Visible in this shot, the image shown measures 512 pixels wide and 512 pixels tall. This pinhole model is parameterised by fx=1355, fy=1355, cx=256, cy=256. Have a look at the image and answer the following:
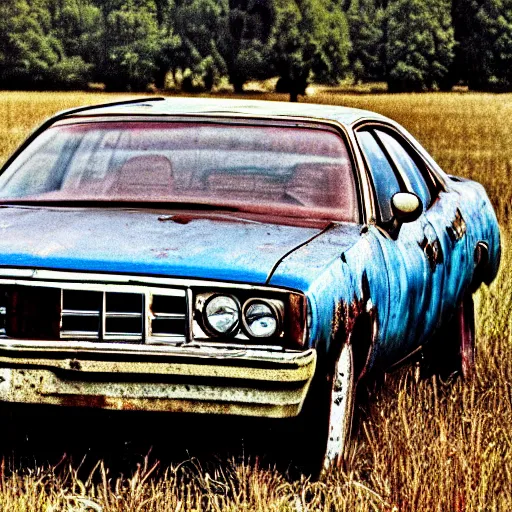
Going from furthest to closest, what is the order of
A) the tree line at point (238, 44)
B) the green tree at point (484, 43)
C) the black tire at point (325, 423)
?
1. the green tree at point (484, 43)
2. the tree line at point (238, 44)
3. the black tire at point (325, 423)

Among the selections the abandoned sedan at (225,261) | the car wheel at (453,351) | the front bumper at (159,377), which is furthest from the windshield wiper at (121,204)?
the car wheel at (453,351)

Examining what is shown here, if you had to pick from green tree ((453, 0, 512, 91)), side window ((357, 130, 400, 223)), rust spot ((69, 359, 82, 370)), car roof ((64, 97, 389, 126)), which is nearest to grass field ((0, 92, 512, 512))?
rust spot ((69, 359, 82, 370))

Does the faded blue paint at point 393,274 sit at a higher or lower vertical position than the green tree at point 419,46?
higher

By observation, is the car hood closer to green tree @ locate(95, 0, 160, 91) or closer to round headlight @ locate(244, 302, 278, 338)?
round headlight @ locate(244, 302, 278, 338)

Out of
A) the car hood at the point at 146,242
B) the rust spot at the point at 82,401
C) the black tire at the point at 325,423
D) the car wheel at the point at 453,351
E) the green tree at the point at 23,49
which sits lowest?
the green tree at the point at 23,49

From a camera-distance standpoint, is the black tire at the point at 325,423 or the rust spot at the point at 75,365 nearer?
the rust spot at the point at 75,365

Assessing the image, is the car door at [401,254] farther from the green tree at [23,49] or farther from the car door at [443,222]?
the green tree at [23,49]

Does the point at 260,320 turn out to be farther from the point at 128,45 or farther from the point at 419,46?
A: the point at 419,46

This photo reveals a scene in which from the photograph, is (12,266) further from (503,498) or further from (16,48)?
(16,48)

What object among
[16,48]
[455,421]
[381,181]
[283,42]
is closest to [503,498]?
[455,421]

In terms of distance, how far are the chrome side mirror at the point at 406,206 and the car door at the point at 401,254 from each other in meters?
0.07

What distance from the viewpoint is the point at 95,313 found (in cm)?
397

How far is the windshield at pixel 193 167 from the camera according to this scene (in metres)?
5.09

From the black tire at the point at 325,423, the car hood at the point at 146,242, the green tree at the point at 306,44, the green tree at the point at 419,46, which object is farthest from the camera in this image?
the green tree at the point at 419,46
